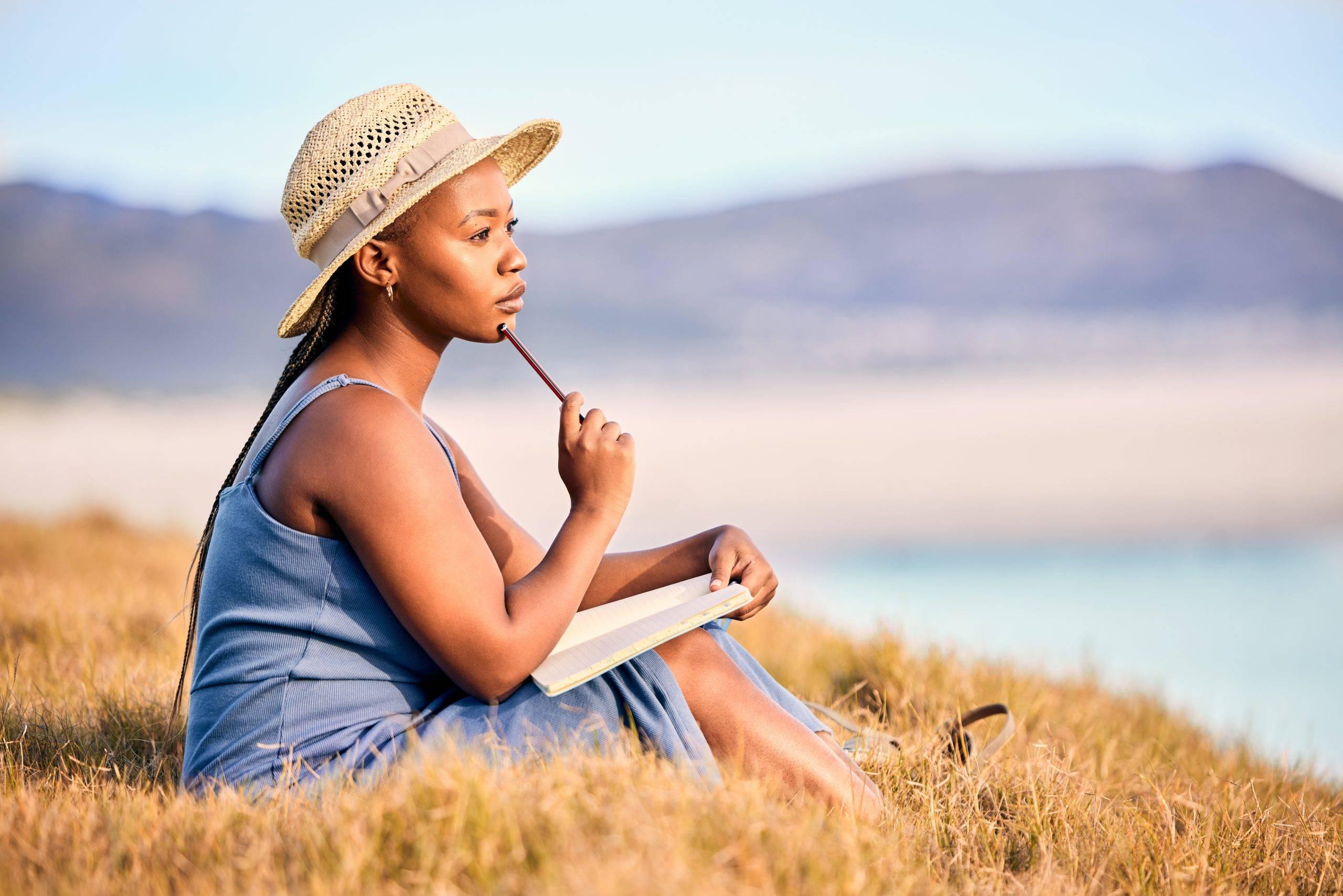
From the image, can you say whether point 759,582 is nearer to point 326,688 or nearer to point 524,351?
point 524,351

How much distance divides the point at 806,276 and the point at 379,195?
59101 millimetres

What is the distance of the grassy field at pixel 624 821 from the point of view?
1592 mm

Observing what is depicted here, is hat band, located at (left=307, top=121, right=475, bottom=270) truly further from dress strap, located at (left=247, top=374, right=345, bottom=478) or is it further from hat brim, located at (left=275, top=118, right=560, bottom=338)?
dress strap, located at (left=247, top=374, right=345, bottom=478)

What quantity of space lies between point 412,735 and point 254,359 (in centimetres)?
4964

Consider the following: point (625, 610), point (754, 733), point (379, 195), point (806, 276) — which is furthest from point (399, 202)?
point (806, 276)

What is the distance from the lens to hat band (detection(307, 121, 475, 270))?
2174 mm

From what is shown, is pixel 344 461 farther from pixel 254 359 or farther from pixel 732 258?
pixel 732 258

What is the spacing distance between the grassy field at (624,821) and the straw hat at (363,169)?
0.96 metres

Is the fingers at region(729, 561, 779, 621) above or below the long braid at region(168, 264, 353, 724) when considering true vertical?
below

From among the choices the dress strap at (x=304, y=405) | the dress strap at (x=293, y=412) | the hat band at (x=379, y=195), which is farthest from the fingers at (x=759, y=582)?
the hat band at (x=379, y=195)

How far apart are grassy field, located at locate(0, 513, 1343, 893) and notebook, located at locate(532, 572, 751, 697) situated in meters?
0.15

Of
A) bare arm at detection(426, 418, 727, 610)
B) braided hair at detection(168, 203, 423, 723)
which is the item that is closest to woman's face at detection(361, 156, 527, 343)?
braided hair at detection(168, 203, 423, 723)

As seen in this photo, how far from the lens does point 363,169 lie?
219 centimetres

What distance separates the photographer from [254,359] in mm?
48312
